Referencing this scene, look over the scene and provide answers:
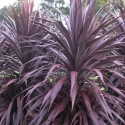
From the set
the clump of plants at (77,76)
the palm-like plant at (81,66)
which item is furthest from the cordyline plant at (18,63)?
the palm-like plant at (81,66)

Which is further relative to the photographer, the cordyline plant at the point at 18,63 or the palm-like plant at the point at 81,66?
the cordyline plant at the point at 18,63

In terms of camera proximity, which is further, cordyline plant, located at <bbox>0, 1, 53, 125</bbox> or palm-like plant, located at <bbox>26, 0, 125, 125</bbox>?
cordyline plant, located at <bbox>0, 1, 53, 125</bbox>

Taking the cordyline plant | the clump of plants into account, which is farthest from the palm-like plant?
the cordyline plant

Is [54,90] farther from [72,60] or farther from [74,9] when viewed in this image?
[74,9]

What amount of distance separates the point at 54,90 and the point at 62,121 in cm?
37

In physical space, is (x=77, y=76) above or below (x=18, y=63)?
below

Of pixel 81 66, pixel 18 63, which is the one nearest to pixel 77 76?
pixel 81 66

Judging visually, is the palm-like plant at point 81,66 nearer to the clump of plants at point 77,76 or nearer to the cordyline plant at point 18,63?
the clump of plants at point 77,76

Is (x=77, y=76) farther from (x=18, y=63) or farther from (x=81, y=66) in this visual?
(x=18, y=63)

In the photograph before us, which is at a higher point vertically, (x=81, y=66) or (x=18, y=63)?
(x=18, y=63)

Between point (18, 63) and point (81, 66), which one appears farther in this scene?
point (18, 63)

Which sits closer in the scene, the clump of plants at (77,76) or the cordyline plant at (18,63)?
the clump of plants at (77,76)

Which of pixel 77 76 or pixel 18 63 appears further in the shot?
pixel 18 63

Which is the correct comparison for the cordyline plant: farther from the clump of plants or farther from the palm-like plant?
the palm-like plant
